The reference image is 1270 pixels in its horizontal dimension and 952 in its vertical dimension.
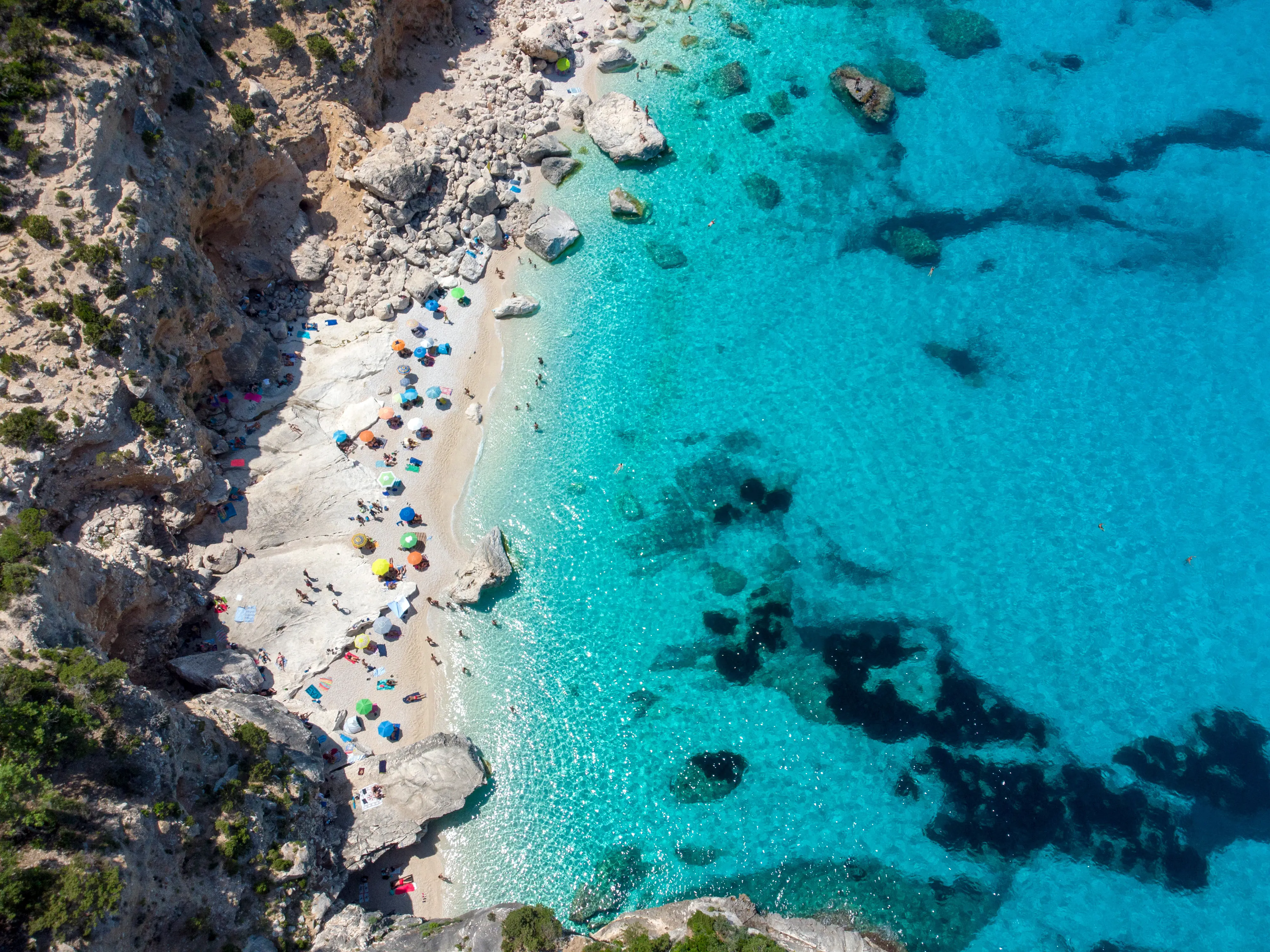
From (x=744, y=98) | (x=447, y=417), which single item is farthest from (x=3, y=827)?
(x=744, y=98)

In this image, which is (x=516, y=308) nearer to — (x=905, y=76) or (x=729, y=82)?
(x=729, y=82)

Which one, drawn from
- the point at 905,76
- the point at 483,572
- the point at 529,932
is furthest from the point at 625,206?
the point at 529,932

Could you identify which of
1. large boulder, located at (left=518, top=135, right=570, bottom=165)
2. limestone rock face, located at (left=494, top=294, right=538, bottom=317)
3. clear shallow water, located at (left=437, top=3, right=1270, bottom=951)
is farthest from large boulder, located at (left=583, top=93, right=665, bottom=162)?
limestone rock face, located at (left=494, top=294, right=538, bottom=317)

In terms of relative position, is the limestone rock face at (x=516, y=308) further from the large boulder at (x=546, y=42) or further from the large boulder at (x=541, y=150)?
the large boulder at (x=546, y=42)

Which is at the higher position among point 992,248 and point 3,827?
point 992,248

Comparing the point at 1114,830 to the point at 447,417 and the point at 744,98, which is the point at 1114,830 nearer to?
the point at 447,417

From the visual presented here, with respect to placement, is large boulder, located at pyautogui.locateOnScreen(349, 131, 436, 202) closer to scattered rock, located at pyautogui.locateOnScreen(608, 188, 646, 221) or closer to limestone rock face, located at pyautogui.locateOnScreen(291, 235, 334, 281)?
limestone rock face, located at pyautogui.locateOnScreen(291, 235, 334, 281)

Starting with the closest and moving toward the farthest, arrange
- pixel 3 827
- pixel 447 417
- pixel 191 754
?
pixel 3 827
pixel 191 754
pixel 447 417
